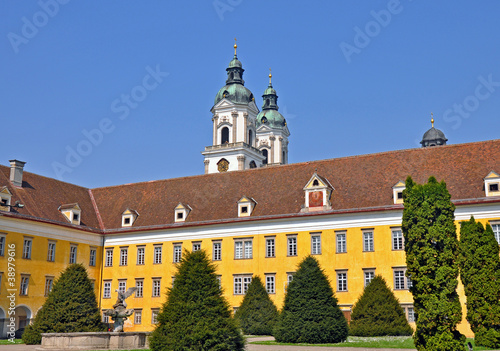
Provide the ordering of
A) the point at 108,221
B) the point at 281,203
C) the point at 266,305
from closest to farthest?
the point at 266,305
the point at 281,203
the point at 108,221

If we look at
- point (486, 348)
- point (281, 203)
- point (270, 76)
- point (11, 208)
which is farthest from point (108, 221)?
point (270, 76)

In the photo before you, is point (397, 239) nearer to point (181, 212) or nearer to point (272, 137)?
point (181, 212)

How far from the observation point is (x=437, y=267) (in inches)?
888

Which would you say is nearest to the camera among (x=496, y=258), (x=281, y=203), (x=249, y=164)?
(x=496, y=258)

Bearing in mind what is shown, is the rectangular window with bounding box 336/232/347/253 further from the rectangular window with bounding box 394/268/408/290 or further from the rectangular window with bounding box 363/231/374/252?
the rectangular window with bounding box 394/268/408/290

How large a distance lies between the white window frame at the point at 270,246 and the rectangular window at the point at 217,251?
12.7ft

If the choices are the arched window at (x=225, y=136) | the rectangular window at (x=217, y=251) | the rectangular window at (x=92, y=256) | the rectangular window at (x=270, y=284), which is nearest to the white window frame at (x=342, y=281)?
the rectangular window at (x=270, y=284)

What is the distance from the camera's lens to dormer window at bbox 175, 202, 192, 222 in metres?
48.5

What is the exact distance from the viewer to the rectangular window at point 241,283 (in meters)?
45.2

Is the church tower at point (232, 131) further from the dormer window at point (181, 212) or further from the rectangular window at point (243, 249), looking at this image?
the rectangular window at point (243, 249)

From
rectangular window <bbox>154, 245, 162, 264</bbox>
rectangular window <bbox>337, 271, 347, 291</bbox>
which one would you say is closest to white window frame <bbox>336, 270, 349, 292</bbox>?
rectangular window <bbox>337, 271, 347, 291</bbox>

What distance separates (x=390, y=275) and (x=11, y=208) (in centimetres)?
2633

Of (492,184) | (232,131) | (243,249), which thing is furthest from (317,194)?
(232,131)

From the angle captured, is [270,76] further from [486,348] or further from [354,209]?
[486,348]
